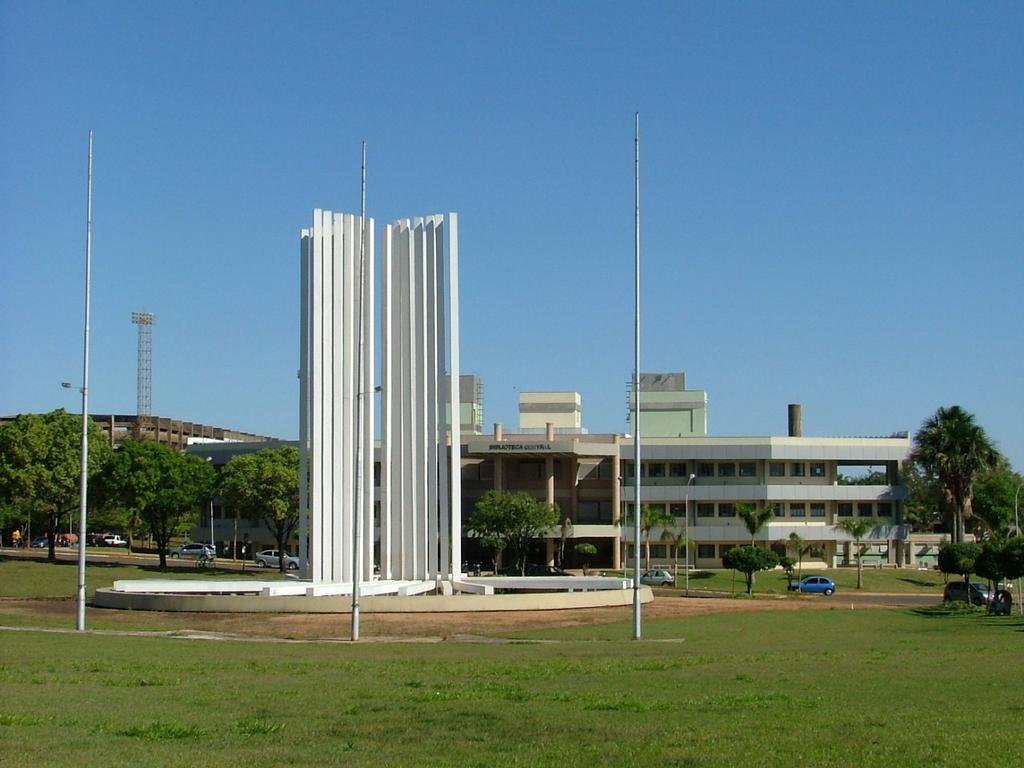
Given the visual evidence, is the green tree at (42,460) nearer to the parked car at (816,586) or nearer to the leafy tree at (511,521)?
the leafy tree at (511,521)

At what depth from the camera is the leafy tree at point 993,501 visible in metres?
108

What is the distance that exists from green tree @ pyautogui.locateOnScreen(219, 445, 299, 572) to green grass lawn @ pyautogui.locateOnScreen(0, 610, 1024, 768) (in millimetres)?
61142

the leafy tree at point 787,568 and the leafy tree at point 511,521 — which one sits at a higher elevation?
the leafy tree at point 511,521

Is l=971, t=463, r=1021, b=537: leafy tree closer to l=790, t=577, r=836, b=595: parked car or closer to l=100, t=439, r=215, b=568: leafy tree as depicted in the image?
l=790, t=577, r=836, b=595: parked car

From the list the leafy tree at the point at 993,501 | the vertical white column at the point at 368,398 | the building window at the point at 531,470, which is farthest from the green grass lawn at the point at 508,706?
the leafy tree at the point at 993,501

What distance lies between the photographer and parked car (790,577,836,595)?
83000mm

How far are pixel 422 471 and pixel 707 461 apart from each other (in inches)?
2151

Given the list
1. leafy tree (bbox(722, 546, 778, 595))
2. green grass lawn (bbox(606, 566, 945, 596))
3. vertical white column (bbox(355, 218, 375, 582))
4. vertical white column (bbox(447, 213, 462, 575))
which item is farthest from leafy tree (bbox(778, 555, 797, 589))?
vertical white column (bbox(355, 218, 375, 582))

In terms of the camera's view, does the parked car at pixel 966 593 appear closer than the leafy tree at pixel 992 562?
No

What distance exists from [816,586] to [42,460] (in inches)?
1920

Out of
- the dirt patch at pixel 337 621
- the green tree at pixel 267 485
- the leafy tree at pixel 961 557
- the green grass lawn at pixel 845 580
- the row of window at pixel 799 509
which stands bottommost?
the green grass lawn at pixel 845 580

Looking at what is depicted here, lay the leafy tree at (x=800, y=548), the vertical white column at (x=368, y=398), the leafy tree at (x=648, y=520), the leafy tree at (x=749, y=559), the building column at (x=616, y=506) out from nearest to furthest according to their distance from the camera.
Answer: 1. the vertical white column at (x=368, y=398)
2. the leafy tree at (x=749, y=559)
3. the leafy tree at (x=648, y=520)
4. the leafy tree at (x=800, y=548)
5. the building column at (x=616, y=506)

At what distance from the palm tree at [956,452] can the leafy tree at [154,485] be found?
51.1 metres

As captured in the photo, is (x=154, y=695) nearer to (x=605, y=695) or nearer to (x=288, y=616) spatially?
(x=605, y=695)
